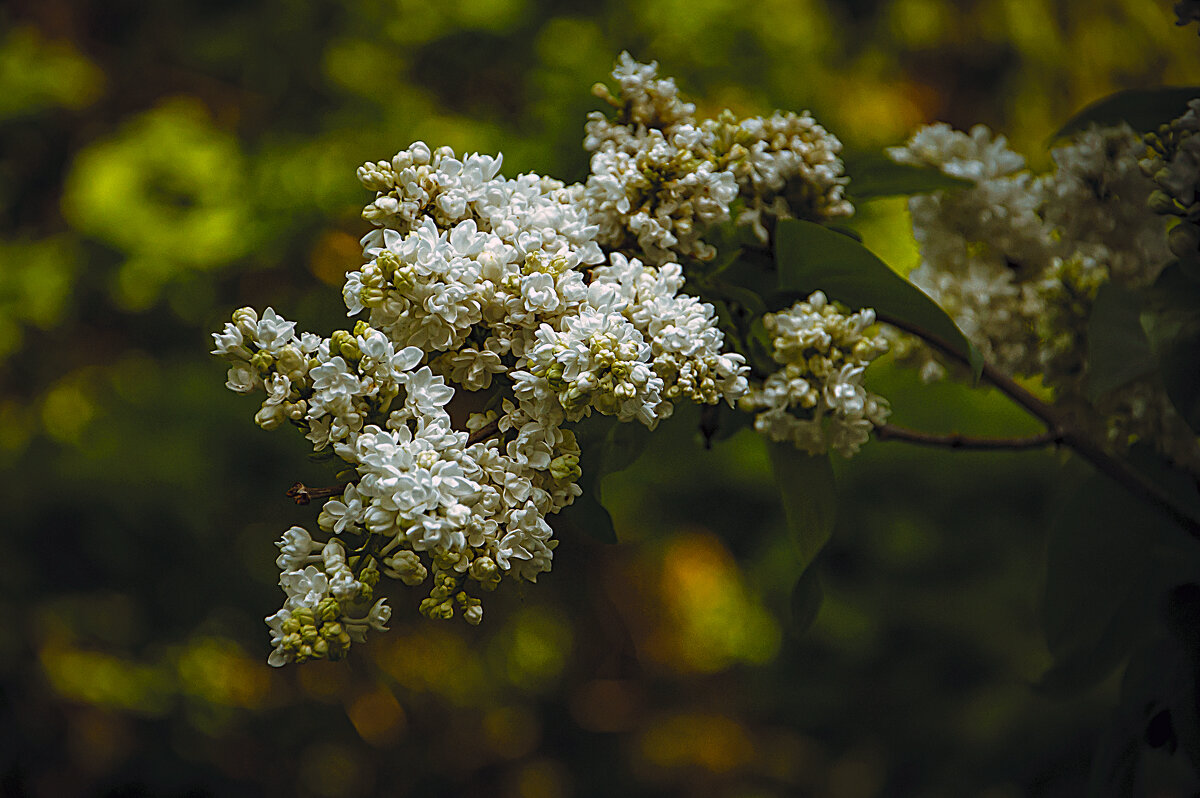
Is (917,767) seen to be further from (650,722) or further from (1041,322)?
(1041,322)

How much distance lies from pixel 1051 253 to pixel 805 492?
28cm

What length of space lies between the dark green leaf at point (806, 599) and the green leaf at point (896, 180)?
8.9 inches

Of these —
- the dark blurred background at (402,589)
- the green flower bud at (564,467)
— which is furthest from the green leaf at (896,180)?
the dark blurred background at (402,589)

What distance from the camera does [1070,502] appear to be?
574mm

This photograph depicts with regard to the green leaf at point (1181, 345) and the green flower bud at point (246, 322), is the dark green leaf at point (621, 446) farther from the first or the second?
the green leaf at point (1181, 345)

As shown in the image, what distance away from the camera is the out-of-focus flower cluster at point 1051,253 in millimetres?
552

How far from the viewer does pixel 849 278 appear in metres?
0.43

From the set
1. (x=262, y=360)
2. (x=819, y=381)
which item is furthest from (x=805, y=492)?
(x=262, y=360)

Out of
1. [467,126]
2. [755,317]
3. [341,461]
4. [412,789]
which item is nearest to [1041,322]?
[755,317]

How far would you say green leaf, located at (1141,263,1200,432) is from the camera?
17.9 inches

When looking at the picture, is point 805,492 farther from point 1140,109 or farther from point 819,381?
point 1140,109

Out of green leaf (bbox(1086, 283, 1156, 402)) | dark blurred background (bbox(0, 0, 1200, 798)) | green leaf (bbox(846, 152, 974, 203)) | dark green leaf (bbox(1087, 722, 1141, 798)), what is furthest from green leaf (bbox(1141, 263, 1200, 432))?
dark blurred background (bbox(0, 0, 1200, 798))

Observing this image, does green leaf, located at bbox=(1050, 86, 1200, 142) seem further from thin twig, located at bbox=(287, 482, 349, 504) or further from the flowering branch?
thin twig, located at bbox=(287, 482, 349, 504)

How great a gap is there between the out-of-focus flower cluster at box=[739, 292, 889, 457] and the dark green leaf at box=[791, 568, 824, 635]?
3.3 inches
